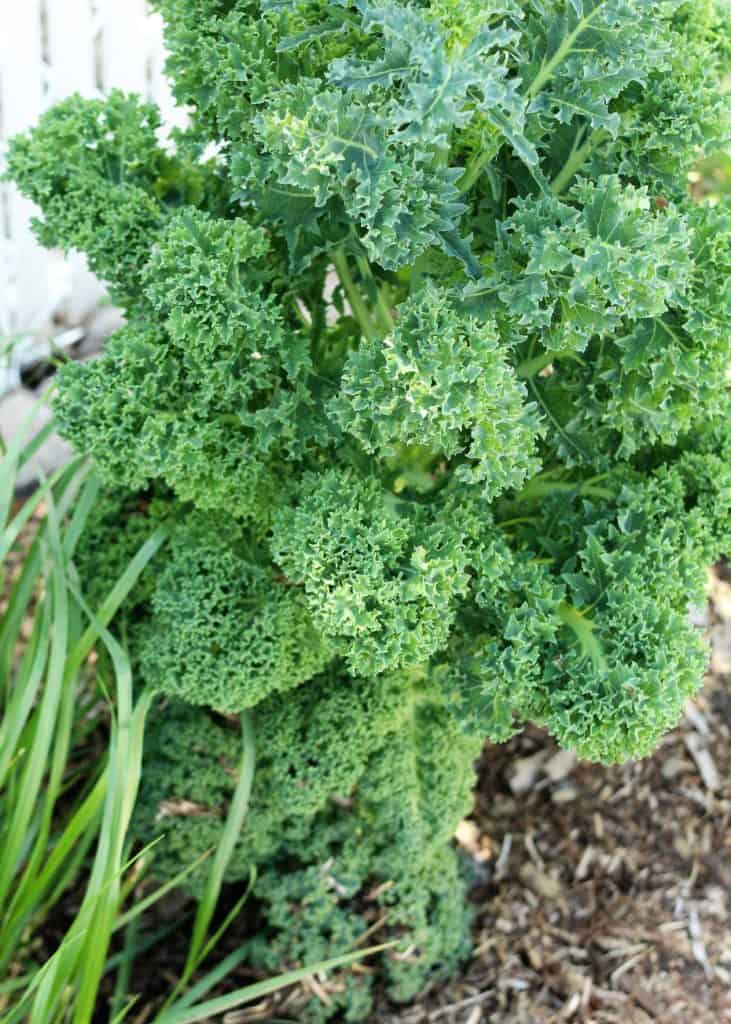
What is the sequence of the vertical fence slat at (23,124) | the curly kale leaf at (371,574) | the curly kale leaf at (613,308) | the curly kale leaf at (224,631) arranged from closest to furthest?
the curly kale leaf at (613,308) → the curly kale leaf at (371,574) → the curly kale leaf at (224,631) → the vertical fence slat at (23,124)

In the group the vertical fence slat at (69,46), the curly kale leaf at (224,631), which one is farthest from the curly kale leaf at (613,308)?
the vertical fence slat at (69,46)

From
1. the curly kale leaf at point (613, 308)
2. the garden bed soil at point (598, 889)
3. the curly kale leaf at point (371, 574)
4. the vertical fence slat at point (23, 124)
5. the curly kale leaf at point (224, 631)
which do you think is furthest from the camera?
the vertical fence slat at point (23, 124)

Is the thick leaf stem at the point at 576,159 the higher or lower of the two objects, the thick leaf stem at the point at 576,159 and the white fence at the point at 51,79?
the lower

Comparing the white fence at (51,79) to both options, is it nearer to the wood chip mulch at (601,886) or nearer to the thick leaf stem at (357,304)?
the thick leaf stem at (357,304)

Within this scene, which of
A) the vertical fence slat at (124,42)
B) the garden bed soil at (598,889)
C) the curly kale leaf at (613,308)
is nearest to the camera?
the curly kale leaf at (613,308)

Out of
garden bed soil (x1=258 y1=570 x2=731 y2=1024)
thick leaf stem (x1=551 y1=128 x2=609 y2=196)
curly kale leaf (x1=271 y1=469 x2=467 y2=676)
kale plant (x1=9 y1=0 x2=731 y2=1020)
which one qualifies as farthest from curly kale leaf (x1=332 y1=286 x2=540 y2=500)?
garden bed soil (x1=258 y1=570 x2=731 y2=1024)

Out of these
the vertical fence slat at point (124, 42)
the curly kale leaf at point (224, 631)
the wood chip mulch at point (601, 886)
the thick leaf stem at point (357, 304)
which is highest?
the vertical fence slat at point (124, 42)

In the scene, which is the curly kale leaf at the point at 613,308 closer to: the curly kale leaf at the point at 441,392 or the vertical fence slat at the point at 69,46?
the curly kale leaf at the point at 441,392

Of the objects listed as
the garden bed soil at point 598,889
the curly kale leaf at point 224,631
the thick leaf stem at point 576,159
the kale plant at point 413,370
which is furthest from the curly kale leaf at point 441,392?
the garden bed soil at point 598,889

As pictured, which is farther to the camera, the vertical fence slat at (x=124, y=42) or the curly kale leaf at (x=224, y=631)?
the vertical fence slat at (x=124, y=42)
